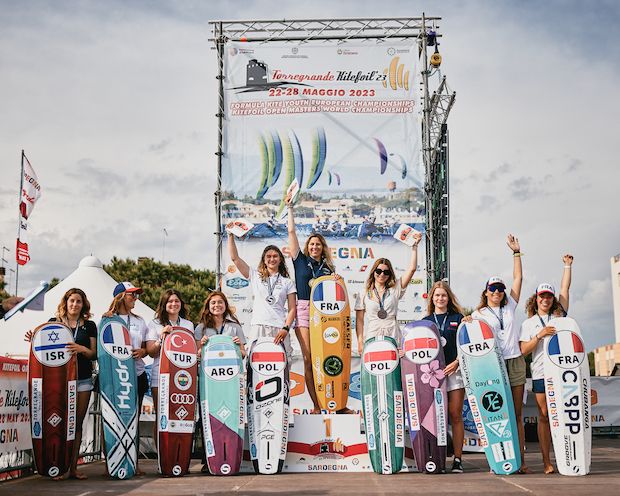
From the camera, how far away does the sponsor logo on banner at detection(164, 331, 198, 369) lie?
244 inches

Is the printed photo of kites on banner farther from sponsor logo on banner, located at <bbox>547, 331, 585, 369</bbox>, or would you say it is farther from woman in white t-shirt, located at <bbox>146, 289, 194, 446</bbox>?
sponsor logo on banner, located at <bbox>547, 331, 585, 369</bbox>

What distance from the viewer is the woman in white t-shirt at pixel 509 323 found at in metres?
6.09

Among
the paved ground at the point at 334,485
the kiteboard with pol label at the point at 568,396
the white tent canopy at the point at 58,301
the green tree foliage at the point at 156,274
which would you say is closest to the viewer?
the paved ground at the point at 334,485

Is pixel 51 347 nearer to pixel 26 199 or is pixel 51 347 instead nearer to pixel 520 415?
pixel 520 415

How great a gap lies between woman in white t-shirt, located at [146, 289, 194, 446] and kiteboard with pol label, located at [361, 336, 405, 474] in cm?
164

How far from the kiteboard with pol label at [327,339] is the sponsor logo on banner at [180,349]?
4.13 feet

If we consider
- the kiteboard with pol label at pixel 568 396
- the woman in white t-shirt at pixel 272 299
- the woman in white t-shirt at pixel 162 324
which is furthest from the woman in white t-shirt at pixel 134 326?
the kiteboard with pol label at pixel 568 396

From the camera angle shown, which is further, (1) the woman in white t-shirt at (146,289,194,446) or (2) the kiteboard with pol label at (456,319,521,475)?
(1) the woman in white t-shirt at (146,289,194,446)

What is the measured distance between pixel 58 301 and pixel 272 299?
649 centimetres

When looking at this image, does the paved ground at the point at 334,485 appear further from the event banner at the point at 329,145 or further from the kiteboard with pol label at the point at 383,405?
the event banner at the point at 329,145

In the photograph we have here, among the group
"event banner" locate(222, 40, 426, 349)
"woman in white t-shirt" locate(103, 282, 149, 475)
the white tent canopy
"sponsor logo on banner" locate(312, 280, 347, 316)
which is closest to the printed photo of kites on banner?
"event banner" locate(222, 40, 426, 349)

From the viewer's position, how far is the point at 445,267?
14.0 meters

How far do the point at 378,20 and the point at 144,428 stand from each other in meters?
8.56

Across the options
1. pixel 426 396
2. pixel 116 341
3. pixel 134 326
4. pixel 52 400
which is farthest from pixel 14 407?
pixel 426 396
